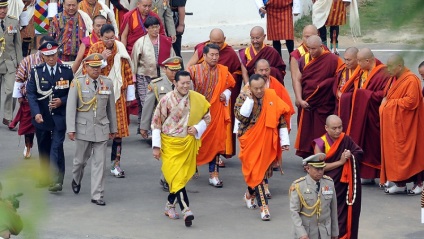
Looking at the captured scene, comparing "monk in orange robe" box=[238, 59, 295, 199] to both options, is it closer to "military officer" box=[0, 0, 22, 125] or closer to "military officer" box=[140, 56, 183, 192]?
"military officer" box=[140, 56, 183, 192]

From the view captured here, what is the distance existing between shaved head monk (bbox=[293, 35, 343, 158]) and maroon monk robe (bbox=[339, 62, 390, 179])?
573 mm

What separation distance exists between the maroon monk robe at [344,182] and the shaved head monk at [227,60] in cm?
278

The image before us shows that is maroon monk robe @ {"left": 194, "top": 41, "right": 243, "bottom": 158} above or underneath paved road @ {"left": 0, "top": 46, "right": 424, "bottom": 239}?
above

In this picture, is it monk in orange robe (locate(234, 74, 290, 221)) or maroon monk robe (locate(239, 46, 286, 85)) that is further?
maroon monk robe (locate(239, 46, 286, 85))

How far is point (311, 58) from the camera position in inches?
437

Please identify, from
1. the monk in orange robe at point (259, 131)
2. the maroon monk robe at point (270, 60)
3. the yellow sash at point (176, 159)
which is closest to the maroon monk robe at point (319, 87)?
the maroon monk robe at point (270, 60)

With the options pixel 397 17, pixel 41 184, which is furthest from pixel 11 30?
pixel 397 17

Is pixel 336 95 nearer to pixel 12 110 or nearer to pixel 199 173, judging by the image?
pixel 199 173

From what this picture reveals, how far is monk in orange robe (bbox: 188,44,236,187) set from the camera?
10539mm

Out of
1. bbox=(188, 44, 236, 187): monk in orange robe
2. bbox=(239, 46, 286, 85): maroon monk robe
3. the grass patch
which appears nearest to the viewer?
the grass patch

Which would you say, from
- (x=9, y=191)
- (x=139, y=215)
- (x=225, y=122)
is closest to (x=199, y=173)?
(x=225, y=122)

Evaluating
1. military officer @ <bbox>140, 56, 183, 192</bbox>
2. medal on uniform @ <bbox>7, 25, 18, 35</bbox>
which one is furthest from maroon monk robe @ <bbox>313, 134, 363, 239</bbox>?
medal on uniform @ <bbox>7, 25, 18, 35</bbox>

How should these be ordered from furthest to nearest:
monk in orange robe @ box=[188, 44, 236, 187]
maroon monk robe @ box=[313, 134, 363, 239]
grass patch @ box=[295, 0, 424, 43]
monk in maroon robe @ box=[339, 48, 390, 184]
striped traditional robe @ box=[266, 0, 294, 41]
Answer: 1. striped traditional robe @ box=[266, 0, 294, 41]
2. monk in orange robe @ box=[188, 44, 236, 187]
3. monk in maroon robe @ box=[339, 48, 390, 184]
4. maroon monk robe @ box=[313, 134, 363, 239]
5. grass patch @ box=[295, 0, 424, 43]

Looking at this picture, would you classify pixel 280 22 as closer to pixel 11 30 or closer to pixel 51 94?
pixel 11 30
